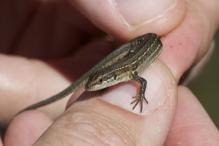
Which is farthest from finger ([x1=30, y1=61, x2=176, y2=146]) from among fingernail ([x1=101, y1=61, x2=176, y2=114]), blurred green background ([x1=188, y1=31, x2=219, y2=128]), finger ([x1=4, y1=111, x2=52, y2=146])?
blurred green background ([x1=188, y1=31, x2=219, y2=128])

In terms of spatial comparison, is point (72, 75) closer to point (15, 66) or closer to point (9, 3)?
point (15, 66)

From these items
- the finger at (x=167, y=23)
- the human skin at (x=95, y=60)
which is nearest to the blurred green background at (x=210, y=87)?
the human skin at (x=95, y=60)

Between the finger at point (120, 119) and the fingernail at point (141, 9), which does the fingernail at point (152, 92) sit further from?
the fingernail at point (141, 9)

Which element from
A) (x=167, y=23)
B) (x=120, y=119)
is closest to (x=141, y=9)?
(x=167, y=23)

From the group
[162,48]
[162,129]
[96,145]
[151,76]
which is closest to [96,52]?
[162,48]

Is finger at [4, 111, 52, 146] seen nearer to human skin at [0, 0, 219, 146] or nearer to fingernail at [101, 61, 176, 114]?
human skin at [0, 0, 219, 146]

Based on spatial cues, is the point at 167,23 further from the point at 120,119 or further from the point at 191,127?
the point at 120,119
